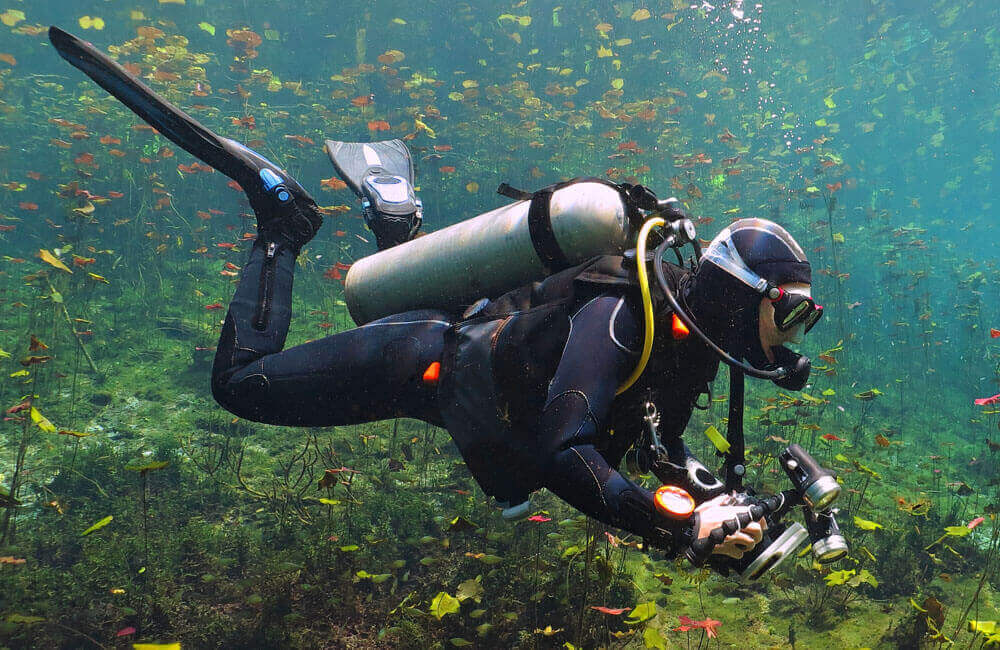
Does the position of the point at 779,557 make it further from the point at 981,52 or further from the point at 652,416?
the point at 981,52

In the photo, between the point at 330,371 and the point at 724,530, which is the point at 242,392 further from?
the point at 724,530

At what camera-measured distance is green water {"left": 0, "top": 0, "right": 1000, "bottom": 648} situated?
4086mm

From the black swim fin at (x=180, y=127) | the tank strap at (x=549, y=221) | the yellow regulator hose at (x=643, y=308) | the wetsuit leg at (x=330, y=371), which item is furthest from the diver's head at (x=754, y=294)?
the black swim fin at (x=180, y=127)

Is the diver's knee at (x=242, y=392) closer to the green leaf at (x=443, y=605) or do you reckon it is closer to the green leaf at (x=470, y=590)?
the green leaf at (x=443, y=605)

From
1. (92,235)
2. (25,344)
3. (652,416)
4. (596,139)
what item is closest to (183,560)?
(652,416)

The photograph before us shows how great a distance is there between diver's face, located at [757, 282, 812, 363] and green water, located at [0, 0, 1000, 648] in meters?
1.61

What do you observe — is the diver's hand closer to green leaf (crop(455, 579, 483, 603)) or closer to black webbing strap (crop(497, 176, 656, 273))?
black webbing strap (crop(497, 176, 656, 273))

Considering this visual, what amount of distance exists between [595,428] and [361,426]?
6079 millimetres

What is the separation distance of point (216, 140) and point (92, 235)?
13420 millimetres

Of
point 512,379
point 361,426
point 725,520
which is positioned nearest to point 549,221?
point 512,379

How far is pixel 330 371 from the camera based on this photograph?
295 centimetres

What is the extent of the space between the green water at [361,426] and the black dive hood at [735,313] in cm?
152

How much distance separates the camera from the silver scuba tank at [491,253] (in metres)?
2.60

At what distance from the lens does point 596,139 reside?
20.1 m
